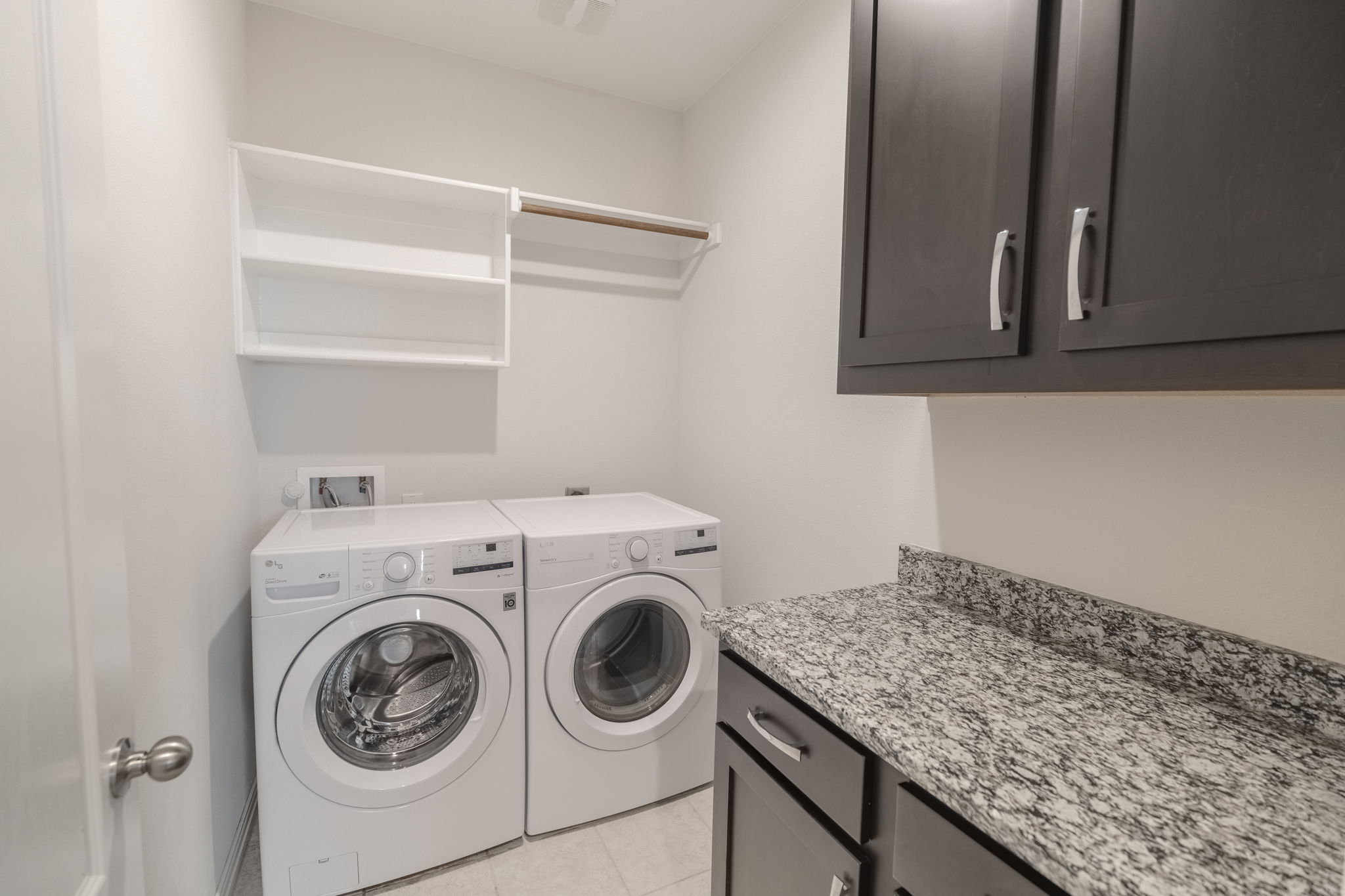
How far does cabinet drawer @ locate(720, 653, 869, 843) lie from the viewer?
86cm

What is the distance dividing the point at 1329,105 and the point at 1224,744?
2.57ft

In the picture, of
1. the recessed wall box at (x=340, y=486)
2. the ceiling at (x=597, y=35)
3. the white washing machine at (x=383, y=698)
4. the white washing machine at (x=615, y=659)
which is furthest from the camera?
the recessed wall box at (x=340, y=486)

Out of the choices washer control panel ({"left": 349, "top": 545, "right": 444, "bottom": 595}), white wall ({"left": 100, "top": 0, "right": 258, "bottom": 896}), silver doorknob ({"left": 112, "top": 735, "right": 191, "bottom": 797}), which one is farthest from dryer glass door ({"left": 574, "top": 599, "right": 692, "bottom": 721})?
silver doorknob ({"left": 112, "top": 735, "right": 191, "bottom": 797})

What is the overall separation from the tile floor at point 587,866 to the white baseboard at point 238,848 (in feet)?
0.09

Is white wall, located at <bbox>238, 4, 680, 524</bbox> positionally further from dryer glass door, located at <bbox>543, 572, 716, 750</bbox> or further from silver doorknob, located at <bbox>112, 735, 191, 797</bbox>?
silver doorknob, located at <bbox>112, 735, 191, 797</bbox>

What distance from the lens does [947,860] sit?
716 millimetres

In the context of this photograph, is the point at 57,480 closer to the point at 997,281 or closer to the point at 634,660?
the point at 997,281

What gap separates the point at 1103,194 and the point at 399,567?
1653mm

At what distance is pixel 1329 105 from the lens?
614mm

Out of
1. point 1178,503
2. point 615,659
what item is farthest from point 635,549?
point 1178,503

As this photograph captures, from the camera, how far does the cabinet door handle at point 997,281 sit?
92cm

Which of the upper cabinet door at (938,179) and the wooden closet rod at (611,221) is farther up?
the wooden closet rod at (611,221)

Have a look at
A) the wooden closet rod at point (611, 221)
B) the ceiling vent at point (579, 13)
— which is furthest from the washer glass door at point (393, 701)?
the ceiling vent at point (579, 13)

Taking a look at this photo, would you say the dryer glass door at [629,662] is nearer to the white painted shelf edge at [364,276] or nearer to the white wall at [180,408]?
the white wall at [180,408]
